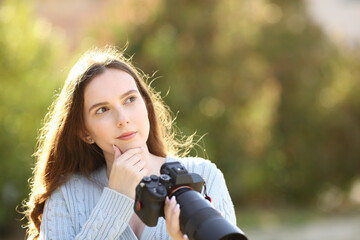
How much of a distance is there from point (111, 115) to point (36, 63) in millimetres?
6708

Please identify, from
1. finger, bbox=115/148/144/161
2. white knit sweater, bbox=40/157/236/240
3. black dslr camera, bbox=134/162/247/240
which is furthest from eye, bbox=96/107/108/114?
black dslr camera, bbox=134/162/247/240

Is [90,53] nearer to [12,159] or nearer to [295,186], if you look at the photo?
[12,159]

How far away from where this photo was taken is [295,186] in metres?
12.6

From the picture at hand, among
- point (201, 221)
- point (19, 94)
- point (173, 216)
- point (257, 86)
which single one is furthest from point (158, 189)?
point (257, 86)

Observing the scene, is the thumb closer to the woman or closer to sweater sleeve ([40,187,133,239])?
the woman

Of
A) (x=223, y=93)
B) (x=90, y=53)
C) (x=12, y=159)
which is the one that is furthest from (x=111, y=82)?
(x=223, y=93)

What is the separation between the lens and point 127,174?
82.3 inches

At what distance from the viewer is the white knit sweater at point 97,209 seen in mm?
2082

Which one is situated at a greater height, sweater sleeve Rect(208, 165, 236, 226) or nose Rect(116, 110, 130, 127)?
nose Rect(116, 110, 130, 127)

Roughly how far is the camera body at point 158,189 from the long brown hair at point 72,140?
0.72 m

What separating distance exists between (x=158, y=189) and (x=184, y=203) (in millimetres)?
107

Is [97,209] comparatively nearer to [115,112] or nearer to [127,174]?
[127,174]

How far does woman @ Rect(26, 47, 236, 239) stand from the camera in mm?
2100

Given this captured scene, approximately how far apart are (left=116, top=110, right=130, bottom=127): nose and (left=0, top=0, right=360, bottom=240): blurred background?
6.34 meters
